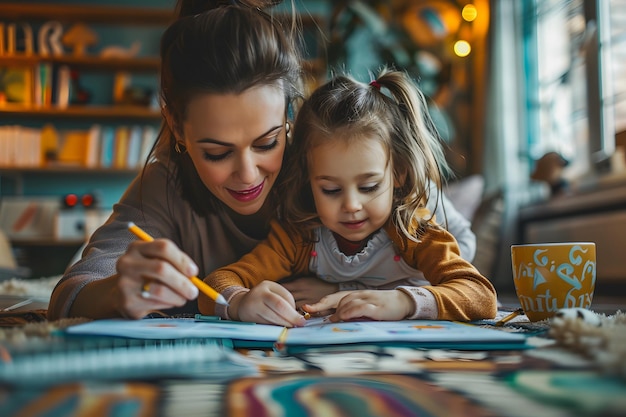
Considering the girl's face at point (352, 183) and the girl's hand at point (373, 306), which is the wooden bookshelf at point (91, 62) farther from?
the girl's hand at point (373, 306)

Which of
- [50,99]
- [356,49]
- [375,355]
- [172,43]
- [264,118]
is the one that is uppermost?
[356,49]

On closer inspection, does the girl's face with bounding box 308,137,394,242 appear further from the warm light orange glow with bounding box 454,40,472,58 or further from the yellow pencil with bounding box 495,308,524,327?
the warm light orange glow with bounding box 454,40,472,58

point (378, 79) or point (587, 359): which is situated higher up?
point (378, 79)

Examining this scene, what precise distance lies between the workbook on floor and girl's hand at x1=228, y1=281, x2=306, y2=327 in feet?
0.14

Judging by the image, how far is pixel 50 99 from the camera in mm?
3887

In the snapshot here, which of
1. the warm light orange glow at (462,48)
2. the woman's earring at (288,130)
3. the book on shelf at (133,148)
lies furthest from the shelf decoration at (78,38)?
the woman's earring at (288,130)

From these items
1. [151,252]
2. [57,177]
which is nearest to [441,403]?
[151,252]

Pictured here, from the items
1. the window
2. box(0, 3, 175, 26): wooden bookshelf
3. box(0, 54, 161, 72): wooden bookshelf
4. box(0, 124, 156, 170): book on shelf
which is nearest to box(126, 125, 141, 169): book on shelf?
box(0, 124, 156, 170): book on shelf

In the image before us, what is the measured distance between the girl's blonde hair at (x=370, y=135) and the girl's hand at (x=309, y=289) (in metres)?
0.07

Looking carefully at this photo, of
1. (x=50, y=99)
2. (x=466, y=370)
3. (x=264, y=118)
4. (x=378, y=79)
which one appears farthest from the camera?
(x=50, y=99)

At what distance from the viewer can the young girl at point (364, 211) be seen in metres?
0.83

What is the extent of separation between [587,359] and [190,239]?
0.63 meters

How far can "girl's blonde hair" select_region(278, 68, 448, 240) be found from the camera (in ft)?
2.85

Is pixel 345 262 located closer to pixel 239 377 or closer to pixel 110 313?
pixel 110 313
